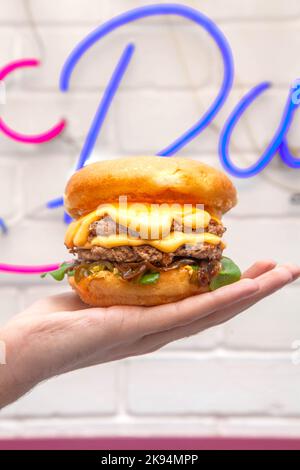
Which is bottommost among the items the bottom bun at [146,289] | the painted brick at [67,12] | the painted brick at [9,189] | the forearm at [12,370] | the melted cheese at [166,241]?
the forearm at [12,370]

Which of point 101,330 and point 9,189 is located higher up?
point 9,189

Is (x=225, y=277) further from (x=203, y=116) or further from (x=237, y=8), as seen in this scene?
(x=237, y=8)

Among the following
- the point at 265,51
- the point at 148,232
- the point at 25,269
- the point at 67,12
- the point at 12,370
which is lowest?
the point at 12,370

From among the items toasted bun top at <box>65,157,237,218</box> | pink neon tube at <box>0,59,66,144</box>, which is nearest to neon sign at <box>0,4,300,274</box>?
pink neon tube at <box>0,59,66,144</box>

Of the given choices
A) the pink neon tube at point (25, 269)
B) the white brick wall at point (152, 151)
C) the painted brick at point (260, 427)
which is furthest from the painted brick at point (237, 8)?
the painted brick at point (260, 427)

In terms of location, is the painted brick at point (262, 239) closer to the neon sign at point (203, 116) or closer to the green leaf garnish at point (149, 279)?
the neon sign at point (203, 116)

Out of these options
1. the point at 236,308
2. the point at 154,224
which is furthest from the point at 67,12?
the point at 236,308
